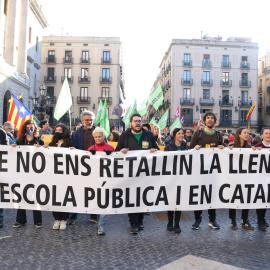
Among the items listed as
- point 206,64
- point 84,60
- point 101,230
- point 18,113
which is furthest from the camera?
point 206,64

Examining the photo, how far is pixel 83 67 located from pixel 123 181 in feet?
148

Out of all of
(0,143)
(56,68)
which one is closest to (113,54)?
(56,68)

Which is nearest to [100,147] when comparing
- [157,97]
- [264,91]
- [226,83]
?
[157,97]

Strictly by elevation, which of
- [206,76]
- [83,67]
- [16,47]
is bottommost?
[16,47]

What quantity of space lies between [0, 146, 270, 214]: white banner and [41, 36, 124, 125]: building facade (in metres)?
42.0

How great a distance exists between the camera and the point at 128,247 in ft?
14.3

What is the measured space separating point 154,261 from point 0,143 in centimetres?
336

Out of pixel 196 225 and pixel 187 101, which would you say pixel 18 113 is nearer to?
pixel 196 225

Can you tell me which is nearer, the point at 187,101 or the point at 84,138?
the point at 84,138

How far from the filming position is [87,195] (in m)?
4.97

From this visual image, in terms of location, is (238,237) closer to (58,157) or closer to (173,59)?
(58,157)

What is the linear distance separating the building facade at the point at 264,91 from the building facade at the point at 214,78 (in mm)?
4520

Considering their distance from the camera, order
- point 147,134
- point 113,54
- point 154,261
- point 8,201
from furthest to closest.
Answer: point 113,54 < point 147,134 < point 8,201 < point 154,261

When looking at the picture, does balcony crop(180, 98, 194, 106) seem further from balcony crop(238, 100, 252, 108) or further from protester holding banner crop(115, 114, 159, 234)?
protester holding banner crop(115, 114, 159, 234)
